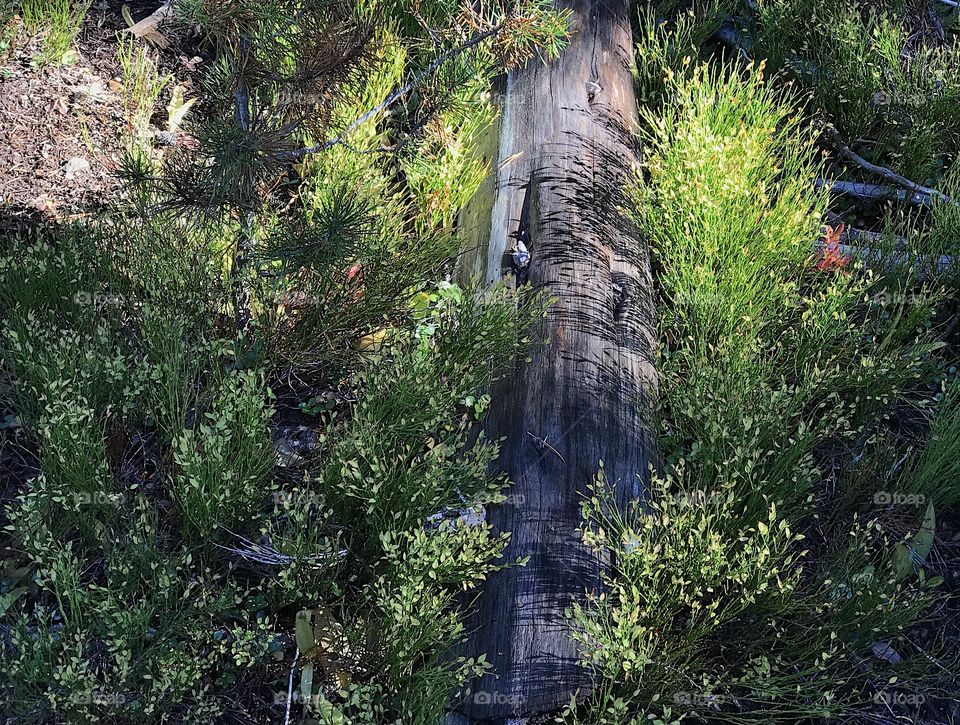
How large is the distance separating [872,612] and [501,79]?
2.88 meters

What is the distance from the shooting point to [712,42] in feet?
16.5

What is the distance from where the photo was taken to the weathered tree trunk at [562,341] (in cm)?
242

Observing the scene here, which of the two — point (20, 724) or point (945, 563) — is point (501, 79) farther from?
point (20, 724)
